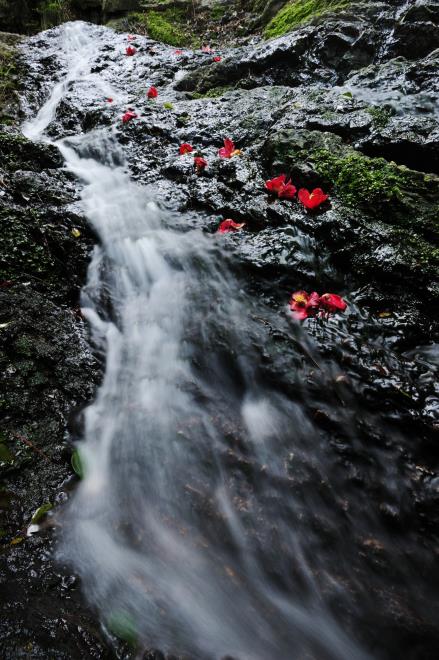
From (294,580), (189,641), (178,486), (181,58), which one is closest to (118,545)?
(178,486)

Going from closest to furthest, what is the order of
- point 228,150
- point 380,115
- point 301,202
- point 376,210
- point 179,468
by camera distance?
1. point 179,468
2. point 376,210
3. point 301,202
4. point 380,115
5. point 228,150

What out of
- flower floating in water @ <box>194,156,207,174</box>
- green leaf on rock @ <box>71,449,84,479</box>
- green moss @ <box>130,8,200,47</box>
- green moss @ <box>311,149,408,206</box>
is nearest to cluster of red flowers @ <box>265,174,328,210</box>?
green moss @ <box>311,149,408,206</box>

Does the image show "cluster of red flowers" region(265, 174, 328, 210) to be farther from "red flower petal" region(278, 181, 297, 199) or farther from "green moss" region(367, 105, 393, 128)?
"green moss" region(367, 105, 393, 128)

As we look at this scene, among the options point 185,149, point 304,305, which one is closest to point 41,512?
point 304,305

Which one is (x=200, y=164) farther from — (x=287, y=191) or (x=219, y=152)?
(x=287, y=191)

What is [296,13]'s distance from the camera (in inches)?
315

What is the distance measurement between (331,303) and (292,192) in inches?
55.7

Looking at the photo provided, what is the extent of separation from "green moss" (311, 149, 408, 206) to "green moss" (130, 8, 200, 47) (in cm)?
967

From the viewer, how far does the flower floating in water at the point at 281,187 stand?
3.66 m

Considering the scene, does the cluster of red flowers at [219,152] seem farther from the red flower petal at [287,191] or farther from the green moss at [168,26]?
the green moss at [168,26]

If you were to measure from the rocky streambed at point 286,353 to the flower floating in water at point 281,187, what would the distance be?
12cm

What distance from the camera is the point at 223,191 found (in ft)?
13.1

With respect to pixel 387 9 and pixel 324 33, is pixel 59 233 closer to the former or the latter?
pixel 324 33

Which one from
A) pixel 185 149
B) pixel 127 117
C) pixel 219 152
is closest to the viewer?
pixel 219 152
